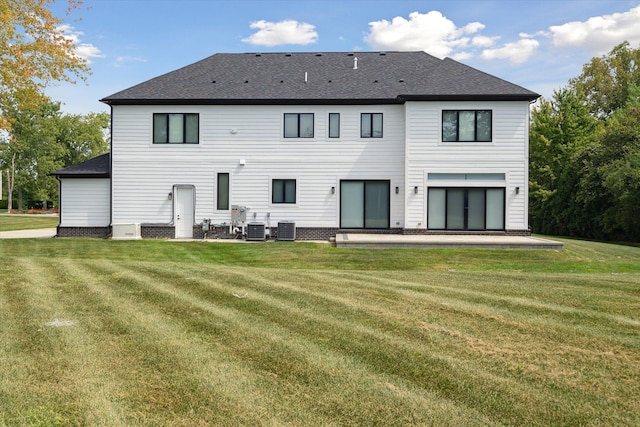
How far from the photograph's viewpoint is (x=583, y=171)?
33.6 metres

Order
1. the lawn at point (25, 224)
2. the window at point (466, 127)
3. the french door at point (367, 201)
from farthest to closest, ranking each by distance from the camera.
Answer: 1. the lawn at point (25, 224)
2. the french door at point (367, 201)
3. the window at point (466, 127)

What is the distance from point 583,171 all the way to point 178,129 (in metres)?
26.3

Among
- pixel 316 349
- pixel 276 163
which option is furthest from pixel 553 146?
pixel 316 349

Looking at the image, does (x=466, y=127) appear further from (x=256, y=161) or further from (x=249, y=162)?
(x=249, y=162)

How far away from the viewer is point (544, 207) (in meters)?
38.5

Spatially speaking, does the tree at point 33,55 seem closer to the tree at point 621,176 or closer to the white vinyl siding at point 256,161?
the white vinyl siding at point 256,161

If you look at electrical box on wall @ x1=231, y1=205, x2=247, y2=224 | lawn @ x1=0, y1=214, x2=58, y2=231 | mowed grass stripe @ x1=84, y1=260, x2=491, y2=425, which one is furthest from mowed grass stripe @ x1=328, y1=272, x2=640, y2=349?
→ lawn @ x1=0, y1=214, x2=58, y2=231

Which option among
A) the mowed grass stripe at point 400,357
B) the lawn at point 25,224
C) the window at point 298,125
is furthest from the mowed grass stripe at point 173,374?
the lawn at point 25,224

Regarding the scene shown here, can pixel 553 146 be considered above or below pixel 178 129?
above

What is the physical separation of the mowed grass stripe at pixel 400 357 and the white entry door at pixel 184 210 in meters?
12.6

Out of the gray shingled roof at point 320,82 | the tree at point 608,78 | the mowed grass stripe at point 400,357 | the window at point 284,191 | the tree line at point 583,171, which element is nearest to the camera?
the mowed grass stripe at point 400,357

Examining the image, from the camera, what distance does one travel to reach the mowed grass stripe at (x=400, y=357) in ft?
14.5

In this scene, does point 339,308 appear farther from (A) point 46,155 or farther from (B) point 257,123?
Answer: (A) point 46,155

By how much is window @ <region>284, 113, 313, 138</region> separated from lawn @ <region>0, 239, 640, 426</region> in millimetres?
11034
